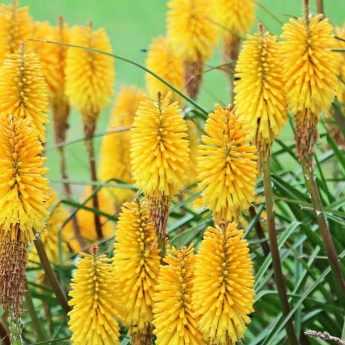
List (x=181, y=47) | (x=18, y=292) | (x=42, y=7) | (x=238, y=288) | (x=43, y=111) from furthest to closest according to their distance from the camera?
(x=42, y=7)
(x=181, y=47)
(x=43, y=111)
(x=18, y=292)
(x=238, y=288)

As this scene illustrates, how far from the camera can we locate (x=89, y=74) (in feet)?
12.3

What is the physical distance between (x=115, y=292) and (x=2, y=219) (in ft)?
0.95

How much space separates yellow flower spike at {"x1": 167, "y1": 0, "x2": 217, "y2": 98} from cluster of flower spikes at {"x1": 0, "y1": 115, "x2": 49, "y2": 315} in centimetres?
A: 150

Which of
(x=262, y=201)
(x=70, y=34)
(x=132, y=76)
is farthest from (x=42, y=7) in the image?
(x=262, y=201)

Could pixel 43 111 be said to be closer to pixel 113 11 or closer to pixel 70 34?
pixel 70 34

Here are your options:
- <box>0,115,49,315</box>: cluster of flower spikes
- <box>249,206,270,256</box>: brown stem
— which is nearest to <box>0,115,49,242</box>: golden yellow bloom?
<box>0,115,49,315</box>: cluster of flower spikes

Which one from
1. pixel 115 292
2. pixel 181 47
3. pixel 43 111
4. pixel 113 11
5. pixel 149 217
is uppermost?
pixel 113 11

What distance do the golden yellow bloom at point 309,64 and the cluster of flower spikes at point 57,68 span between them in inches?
58.3

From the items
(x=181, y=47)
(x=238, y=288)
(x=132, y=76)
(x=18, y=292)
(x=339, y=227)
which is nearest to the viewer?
(x=238, y=288)

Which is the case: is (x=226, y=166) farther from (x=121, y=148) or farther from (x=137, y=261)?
(x=121, y=148)

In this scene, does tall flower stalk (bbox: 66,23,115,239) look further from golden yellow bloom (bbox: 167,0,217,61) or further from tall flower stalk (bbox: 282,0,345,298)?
tall flower stalk (bbox: 282,0,345,298)

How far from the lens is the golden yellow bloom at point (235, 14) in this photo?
12.5 ft


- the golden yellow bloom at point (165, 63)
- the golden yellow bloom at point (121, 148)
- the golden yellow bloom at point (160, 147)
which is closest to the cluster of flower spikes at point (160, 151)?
the golden yellow bloom at point (160, 147)

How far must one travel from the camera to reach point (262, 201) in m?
3.42
